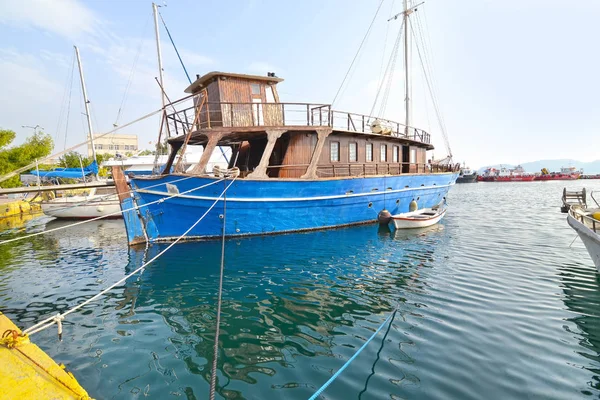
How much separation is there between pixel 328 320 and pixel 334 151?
10.5m

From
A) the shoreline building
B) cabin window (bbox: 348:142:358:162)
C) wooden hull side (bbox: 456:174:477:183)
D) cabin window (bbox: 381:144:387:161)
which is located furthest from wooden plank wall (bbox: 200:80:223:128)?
the shoreline building

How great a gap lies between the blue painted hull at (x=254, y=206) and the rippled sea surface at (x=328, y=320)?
1.36 metres

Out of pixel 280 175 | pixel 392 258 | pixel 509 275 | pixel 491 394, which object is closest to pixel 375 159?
pixel 280 175

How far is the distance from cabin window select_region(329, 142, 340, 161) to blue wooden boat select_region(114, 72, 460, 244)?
0.05 meters

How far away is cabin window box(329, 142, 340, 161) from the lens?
14930 millimetres

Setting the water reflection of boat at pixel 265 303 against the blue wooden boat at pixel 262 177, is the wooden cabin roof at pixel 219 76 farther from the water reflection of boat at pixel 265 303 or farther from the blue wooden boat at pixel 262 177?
the water reflection of boat at pixel 265 303

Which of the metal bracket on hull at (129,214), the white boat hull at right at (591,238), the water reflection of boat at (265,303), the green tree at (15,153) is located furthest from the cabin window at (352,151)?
the green tree at (15,153)

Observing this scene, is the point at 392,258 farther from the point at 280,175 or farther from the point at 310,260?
the point at 280,175

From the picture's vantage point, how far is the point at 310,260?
32.7 ft

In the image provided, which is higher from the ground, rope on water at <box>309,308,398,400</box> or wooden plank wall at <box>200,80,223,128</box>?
wooden plank wall at <box>200,80,223,128</box>

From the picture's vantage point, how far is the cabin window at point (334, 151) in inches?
588

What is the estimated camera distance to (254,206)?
12.6 metres

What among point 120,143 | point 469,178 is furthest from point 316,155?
point 120,143

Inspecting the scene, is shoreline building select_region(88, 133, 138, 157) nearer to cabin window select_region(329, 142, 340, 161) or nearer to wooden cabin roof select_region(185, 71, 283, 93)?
wooden cabin roof select_region(185, 71, 283, 93)
